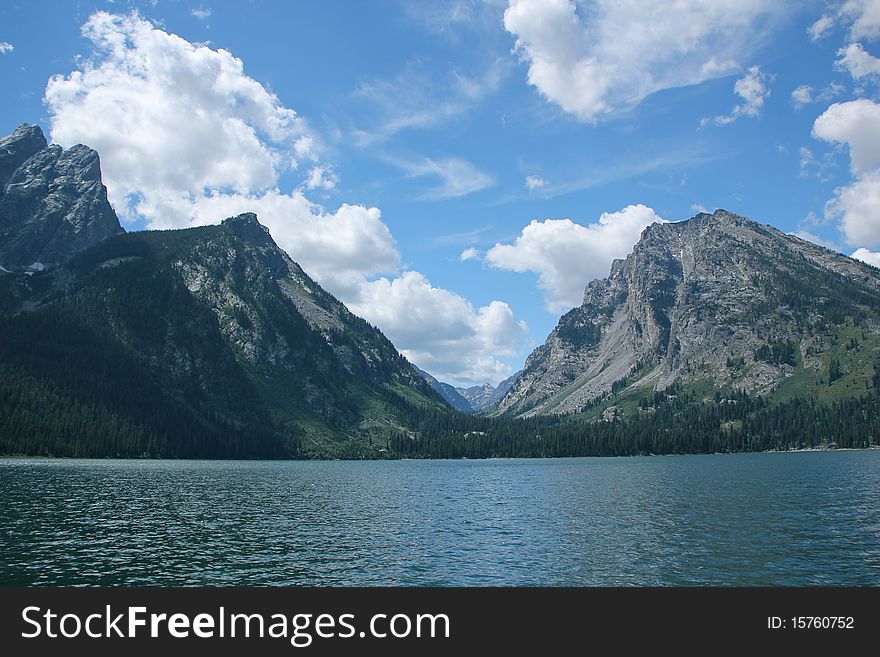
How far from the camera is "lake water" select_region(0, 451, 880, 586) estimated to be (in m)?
48.8

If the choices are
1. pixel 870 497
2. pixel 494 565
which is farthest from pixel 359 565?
pixel 870 497

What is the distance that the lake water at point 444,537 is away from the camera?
48.8m

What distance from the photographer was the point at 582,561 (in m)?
54.4

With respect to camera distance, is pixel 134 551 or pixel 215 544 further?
pixel 215 544

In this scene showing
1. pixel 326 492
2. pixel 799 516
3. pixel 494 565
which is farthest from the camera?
pixel 326 492

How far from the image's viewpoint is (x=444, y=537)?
2709 inches

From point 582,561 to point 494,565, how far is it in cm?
839
